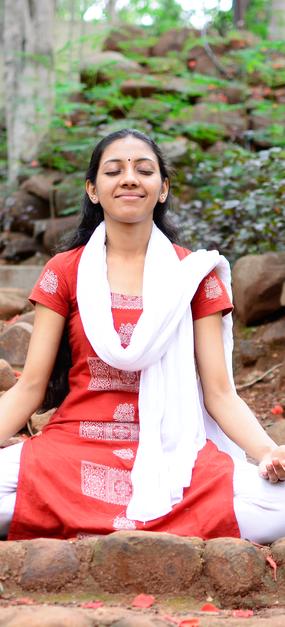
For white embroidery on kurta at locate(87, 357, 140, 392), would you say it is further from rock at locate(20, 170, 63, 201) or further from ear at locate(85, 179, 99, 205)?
rock at locate(20, 170, 63, 201)

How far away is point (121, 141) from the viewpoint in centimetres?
295

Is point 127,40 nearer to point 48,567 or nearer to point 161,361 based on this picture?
point 161,361

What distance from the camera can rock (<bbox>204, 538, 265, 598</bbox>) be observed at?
7.26 feet

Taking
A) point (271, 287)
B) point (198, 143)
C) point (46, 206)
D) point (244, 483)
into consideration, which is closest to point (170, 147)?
point (198, 143)

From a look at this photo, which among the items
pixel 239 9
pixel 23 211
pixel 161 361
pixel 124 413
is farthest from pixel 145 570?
pixel 239 9

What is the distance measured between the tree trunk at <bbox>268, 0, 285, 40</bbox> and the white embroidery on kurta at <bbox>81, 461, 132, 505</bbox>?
35.9 feet

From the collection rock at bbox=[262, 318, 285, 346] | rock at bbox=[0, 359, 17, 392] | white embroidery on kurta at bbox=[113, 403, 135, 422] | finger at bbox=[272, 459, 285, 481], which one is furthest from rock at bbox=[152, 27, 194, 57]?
finger at bbox=[272, 459, 285, 481]

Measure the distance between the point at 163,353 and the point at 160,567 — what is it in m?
0.75

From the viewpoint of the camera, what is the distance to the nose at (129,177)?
9.35 feet

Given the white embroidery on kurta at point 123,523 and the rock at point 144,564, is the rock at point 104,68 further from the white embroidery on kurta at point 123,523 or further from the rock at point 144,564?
the rock at point 144,564

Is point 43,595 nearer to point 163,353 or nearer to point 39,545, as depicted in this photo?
point 39,545

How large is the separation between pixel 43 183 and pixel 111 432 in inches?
276

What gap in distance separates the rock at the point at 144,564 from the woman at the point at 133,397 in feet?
1.06

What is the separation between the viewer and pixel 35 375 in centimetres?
286
